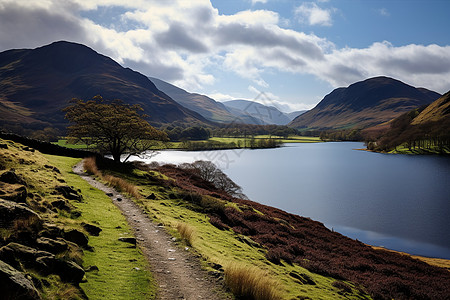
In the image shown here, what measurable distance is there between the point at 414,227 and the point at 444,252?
8.42 meters

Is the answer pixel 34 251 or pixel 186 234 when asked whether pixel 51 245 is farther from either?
pixel 186 234

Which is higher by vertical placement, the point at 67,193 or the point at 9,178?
the point at 9,178

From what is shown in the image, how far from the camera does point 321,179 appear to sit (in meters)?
84.3

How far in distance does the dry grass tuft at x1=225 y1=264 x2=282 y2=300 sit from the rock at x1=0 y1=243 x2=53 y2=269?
19.9 ft

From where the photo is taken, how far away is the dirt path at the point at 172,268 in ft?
28.9

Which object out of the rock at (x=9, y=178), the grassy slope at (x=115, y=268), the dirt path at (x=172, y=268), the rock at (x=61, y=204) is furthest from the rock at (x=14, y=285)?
the rock at (x=9, y=178)

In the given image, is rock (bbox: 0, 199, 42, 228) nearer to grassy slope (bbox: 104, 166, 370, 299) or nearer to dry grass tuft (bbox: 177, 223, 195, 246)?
dry grass tuft (bbox: 177, 223, 195, 246)

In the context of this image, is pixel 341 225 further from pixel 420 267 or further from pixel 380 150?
pixel 380 150

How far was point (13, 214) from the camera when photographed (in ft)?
28.5

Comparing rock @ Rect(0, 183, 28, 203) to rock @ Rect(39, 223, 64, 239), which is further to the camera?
rock @ Rect(0, 183, 28, 203)

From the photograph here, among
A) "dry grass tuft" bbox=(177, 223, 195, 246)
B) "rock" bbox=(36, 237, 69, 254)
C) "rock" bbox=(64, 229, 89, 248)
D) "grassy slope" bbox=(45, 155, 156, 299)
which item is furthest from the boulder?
"dry grass tuft" bbox=(177, 223, 195, 246)

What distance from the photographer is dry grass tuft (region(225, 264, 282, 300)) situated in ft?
29.0

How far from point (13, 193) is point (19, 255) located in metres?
5.30

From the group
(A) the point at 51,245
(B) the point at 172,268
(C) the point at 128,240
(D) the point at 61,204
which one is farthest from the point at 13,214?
(B) the point at 172,268
